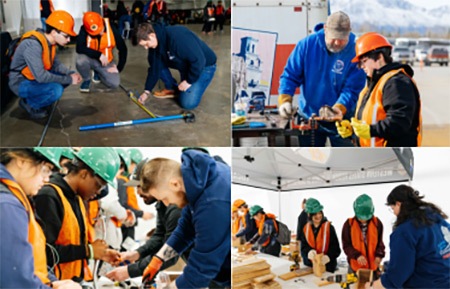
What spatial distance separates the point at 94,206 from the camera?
3.26 meters

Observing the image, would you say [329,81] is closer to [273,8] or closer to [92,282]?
[273,8]

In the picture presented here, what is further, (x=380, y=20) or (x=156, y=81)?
(x=156, y=81)

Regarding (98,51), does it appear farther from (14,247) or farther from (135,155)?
(14,247)

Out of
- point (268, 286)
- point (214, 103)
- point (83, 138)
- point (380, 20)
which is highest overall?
point (380, 20)

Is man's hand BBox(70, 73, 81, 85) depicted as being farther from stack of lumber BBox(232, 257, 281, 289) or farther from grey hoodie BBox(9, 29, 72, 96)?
stack of lumber BBox(232, 257, 281, 289)

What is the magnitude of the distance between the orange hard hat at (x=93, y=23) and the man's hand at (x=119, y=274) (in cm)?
151

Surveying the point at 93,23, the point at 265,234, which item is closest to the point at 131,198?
the point at 265,234

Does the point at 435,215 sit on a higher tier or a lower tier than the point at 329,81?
lower

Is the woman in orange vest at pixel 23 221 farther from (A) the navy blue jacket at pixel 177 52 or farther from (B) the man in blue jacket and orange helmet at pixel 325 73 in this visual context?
(B) the man in blue jacket and orange helmet at pixel 325 73

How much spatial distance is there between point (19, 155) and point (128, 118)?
72 cm

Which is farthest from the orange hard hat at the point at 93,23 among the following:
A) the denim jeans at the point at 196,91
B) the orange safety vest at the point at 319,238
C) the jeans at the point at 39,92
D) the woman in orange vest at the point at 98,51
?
the orange safety vest at the point at 319,238

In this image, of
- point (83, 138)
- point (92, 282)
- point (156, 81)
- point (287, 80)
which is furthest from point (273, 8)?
point (92, 282)

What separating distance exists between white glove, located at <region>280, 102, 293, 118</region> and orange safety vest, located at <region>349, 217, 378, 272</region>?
2.62 feet

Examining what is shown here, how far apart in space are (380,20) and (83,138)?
1915 millimetres
